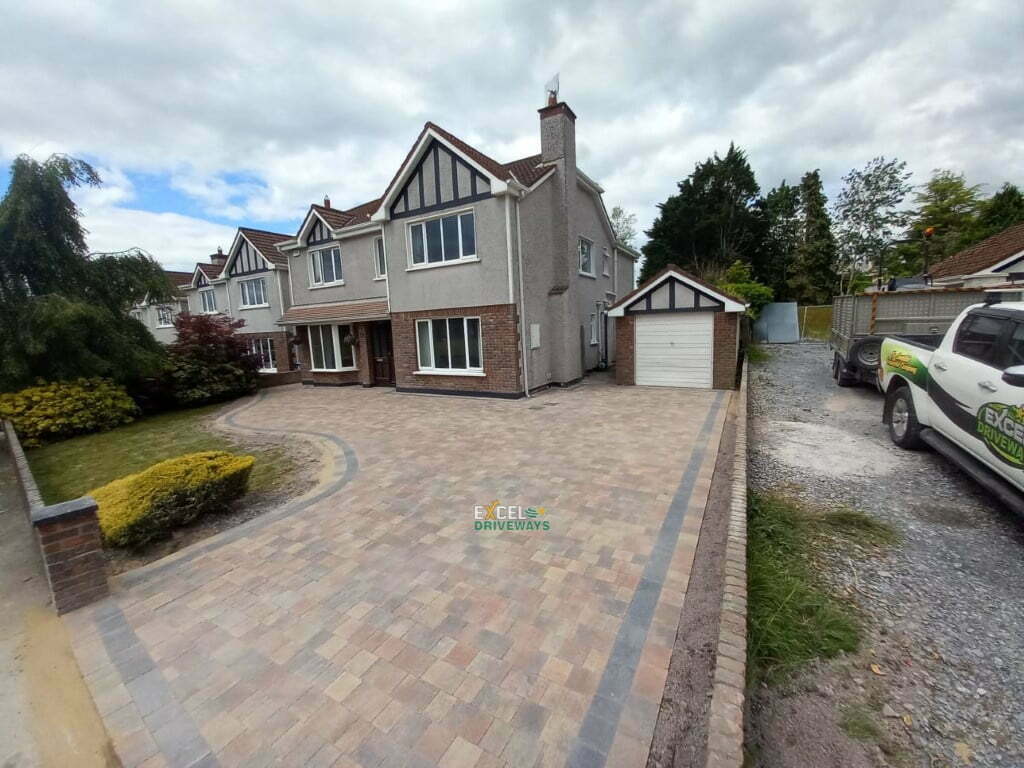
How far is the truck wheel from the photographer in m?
6.46

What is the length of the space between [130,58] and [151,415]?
32.3 ft

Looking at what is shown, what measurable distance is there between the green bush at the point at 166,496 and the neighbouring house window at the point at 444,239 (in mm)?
8891

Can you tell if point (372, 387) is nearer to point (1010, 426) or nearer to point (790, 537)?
point (790, 537)

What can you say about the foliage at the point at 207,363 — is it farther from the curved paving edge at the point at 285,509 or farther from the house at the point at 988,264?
the house at the point at 988,264

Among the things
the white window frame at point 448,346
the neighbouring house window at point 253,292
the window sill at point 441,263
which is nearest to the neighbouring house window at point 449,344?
the white window frame at point 448,346

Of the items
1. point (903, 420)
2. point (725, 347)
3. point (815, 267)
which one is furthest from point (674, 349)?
point (815, 267)

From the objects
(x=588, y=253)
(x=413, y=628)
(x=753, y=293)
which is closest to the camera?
(x=413, y=628)

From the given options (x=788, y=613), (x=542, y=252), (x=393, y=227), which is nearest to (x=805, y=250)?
(x=542, y=252)

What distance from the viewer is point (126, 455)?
8.59 meters

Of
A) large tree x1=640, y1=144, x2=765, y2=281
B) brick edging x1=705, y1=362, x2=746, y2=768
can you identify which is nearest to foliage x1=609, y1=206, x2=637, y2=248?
large tree x1=640, y1=144, x2=765, y2=281

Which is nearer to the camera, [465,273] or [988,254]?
[465,273]

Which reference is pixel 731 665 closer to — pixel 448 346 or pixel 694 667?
pixel 694 667

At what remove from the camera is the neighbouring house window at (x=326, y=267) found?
17.1 metres

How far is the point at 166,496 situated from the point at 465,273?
938 cm
